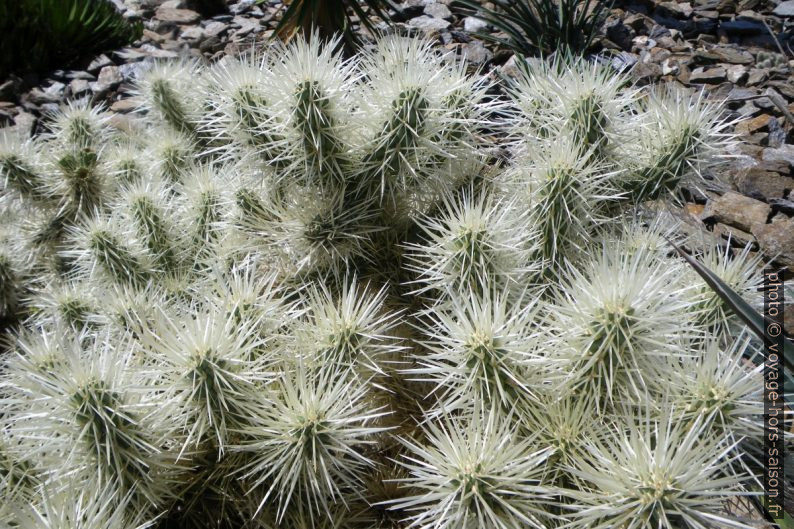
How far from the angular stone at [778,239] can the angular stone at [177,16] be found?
16.7 feet

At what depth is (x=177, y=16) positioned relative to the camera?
6.04 metres

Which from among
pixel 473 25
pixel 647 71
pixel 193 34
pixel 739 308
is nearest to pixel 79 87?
pixel 193 34

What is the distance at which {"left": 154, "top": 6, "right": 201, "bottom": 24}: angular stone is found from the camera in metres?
5.96

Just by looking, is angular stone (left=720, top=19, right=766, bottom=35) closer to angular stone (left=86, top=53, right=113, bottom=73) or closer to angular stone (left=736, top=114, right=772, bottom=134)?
angular stone (left=736, top=114, right=772, bottom=134)

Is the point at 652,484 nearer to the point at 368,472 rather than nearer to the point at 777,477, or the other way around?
the point at 777,477

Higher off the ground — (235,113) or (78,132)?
(235,113)

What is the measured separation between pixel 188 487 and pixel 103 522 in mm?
291

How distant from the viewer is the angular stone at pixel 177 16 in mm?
5961

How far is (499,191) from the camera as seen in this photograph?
2373mm

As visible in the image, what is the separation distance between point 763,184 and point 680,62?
1.28 m

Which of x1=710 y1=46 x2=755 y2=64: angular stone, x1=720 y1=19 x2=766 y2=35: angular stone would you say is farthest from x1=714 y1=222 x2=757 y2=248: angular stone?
x1=720 y1=19 x2=766 y2=35: angular stone

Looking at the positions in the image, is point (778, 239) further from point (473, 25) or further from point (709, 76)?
point (473, 25)

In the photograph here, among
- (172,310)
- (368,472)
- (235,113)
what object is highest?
(235,113)

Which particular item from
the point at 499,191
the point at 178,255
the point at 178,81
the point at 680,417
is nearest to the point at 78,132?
the point at 178,81
